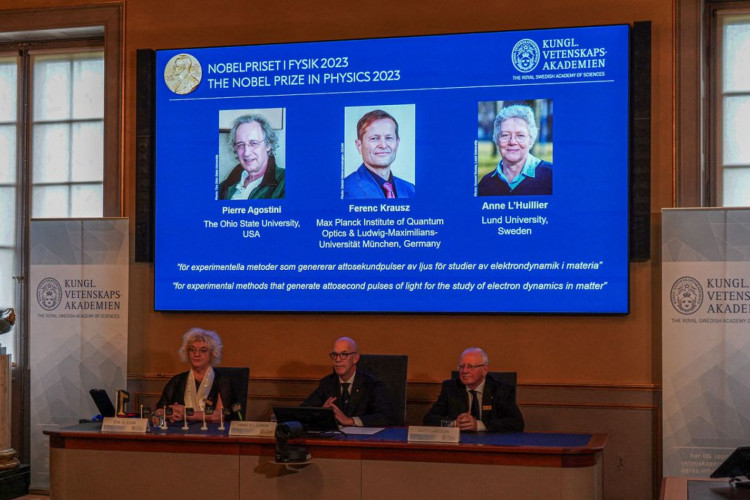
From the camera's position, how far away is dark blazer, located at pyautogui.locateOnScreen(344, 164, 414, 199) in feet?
20.5

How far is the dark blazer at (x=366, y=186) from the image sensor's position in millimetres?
6242

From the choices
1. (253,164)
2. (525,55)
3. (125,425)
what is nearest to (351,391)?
(125,425)

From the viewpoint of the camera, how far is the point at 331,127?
251 inches

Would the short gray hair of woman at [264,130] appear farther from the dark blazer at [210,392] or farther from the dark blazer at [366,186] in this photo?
the dark blazer at [210,392]

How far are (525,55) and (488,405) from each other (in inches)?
91.0

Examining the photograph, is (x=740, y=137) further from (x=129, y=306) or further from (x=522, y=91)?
(x=129, y=306)

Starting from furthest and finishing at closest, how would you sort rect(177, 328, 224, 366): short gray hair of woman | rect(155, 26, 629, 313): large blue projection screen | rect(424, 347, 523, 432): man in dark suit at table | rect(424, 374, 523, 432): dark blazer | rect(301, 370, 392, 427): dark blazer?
rect(155, 26, 629, 313): large blue projection screen
rect(177, 328, 224, 366): short gray hair of woman
rect(301, 370, 392, 427): dark blazer
rect(424, 347, 523, 432): man in dark suit at table
rect(424, 374, 523, 432): dark blazer

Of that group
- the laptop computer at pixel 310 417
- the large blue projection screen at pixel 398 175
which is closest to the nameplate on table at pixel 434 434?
the laptop computer at pixel 310 417

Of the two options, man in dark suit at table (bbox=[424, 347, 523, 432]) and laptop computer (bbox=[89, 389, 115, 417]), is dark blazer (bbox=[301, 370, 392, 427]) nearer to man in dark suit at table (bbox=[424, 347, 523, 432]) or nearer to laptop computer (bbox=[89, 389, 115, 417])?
man in dark suit at table (bbox=[424, 347, 523, 432])

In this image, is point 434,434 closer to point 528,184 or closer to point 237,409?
point 237,409

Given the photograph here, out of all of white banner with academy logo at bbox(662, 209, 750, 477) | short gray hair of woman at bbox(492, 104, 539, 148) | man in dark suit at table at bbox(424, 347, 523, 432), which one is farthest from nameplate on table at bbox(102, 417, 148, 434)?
white banner with academy logo at bbox(662, 209, 750, 477)

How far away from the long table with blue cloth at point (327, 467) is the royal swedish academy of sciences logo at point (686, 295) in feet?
4.37

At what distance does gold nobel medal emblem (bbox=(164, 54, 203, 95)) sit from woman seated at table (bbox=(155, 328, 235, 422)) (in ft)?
6.20

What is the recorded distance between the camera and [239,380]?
5648 mm
